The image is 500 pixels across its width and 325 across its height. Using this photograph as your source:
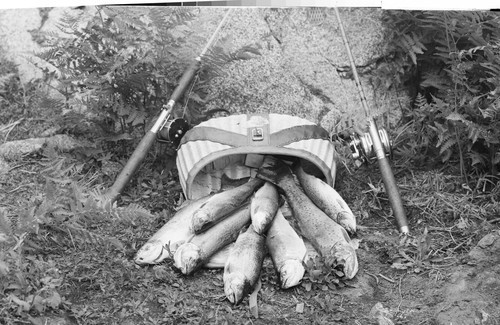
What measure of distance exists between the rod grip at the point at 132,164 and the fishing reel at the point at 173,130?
95 mm

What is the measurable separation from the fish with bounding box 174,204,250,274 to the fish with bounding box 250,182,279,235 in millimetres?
128

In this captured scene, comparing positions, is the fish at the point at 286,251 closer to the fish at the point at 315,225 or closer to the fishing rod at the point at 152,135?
the fish at the point at 315,225

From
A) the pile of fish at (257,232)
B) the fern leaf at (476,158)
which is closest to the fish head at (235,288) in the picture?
the pile of fish at (257,232)

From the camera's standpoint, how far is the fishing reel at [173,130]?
6.23 meters

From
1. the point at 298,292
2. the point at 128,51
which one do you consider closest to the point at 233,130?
the point at 128,51

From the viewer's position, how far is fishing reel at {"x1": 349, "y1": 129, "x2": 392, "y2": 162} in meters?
6.09

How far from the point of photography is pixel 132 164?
20.0 feet

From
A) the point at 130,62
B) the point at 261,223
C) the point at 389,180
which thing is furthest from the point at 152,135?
the point at 389,180

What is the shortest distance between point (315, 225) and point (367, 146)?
933 millimetres

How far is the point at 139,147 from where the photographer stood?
6.14 metres

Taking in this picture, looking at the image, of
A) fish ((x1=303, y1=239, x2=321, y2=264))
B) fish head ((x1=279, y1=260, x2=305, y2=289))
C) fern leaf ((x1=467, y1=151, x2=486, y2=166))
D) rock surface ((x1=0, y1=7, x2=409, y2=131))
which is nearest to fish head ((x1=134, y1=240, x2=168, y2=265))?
fish head ((x1=279, y1=260, x2=305, y2=289))

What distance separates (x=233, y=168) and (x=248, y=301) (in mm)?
1599

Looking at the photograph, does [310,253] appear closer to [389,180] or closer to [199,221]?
[199,221]

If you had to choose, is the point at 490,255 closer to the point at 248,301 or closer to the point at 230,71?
the point at 248,301
